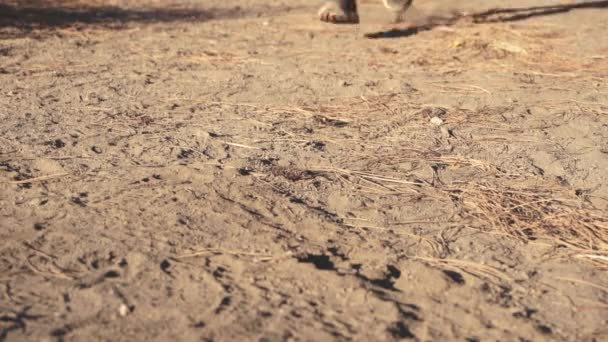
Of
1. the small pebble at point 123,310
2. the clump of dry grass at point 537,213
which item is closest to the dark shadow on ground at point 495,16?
the clump of dry grass at point 537,213

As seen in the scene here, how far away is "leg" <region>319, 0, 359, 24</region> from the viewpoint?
6961mm

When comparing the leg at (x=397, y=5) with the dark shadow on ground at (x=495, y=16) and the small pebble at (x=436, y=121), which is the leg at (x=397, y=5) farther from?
the small pebble at (x=436, y=121)

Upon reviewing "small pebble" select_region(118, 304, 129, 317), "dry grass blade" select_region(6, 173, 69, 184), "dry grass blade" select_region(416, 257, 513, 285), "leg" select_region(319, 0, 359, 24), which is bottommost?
"dry grass blade" select_region(416, 257, 513, 285)

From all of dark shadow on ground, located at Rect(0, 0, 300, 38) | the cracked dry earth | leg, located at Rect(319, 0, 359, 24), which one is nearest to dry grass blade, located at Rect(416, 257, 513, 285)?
the cracked dry earth

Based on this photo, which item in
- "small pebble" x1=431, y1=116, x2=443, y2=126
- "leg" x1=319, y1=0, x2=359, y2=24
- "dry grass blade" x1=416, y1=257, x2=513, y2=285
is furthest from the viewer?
"leg" x1=319, y1=0, x2=359, y2=24

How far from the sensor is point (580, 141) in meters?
4.73

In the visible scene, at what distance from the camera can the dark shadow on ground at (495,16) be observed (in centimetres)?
727

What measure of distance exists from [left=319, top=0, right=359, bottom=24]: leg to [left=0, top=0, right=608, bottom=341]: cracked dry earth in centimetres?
21

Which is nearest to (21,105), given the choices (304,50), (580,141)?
(304,50)

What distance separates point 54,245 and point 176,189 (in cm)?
67

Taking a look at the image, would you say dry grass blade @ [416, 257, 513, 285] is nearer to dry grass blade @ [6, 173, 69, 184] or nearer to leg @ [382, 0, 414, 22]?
dry grass blade @ [6, 173, 69, 184]

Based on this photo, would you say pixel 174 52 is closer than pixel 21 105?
No

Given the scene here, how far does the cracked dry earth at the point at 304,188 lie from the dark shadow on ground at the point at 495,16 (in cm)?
29

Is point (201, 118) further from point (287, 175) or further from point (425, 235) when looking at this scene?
point (425, 235)
